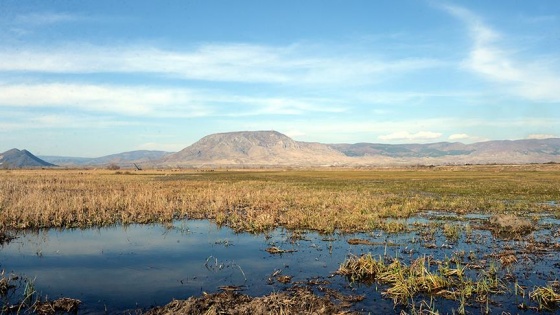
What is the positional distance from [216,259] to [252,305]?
20.7 ft

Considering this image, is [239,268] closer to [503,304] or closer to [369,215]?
[503,304]

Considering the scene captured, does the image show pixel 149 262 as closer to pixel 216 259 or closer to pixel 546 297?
pixel 216 259

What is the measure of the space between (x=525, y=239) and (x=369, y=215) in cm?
932

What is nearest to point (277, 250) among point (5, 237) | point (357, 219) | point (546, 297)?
point (357, 219)

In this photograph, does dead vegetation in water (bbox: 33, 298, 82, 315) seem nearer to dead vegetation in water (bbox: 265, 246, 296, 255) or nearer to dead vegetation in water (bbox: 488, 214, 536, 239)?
dead vegetation in water (bbox: 265, 246, 296, 255)

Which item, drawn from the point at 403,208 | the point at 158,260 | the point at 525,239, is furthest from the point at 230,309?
the point at 403,208

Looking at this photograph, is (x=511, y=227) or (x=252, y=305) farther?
(x=511, y=227)

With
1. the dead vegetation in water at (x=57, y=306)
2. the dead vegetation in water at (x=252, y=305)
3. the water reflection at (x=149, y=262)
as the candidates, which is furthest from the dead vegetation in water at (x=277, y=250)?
the dead vegetation in water at (x=57, y=306)

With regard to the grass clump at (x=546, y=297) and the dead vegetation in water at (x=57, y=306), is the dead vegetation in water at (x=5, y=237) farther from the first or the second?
the grass clump at (x=546, y=297)

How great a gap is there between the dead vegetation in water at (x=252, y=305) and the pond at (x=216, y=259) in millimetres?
972

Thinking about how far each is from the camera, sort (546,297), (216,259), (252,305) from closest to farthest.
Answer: (252,305) → (546,297) → (216,259)

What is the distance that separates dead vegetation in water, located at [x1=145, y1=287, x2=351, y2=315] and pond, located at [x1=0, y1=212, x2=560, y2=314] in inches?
38.3

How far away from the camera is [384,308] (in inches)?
428

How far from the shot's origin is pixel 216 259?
16.2 m
